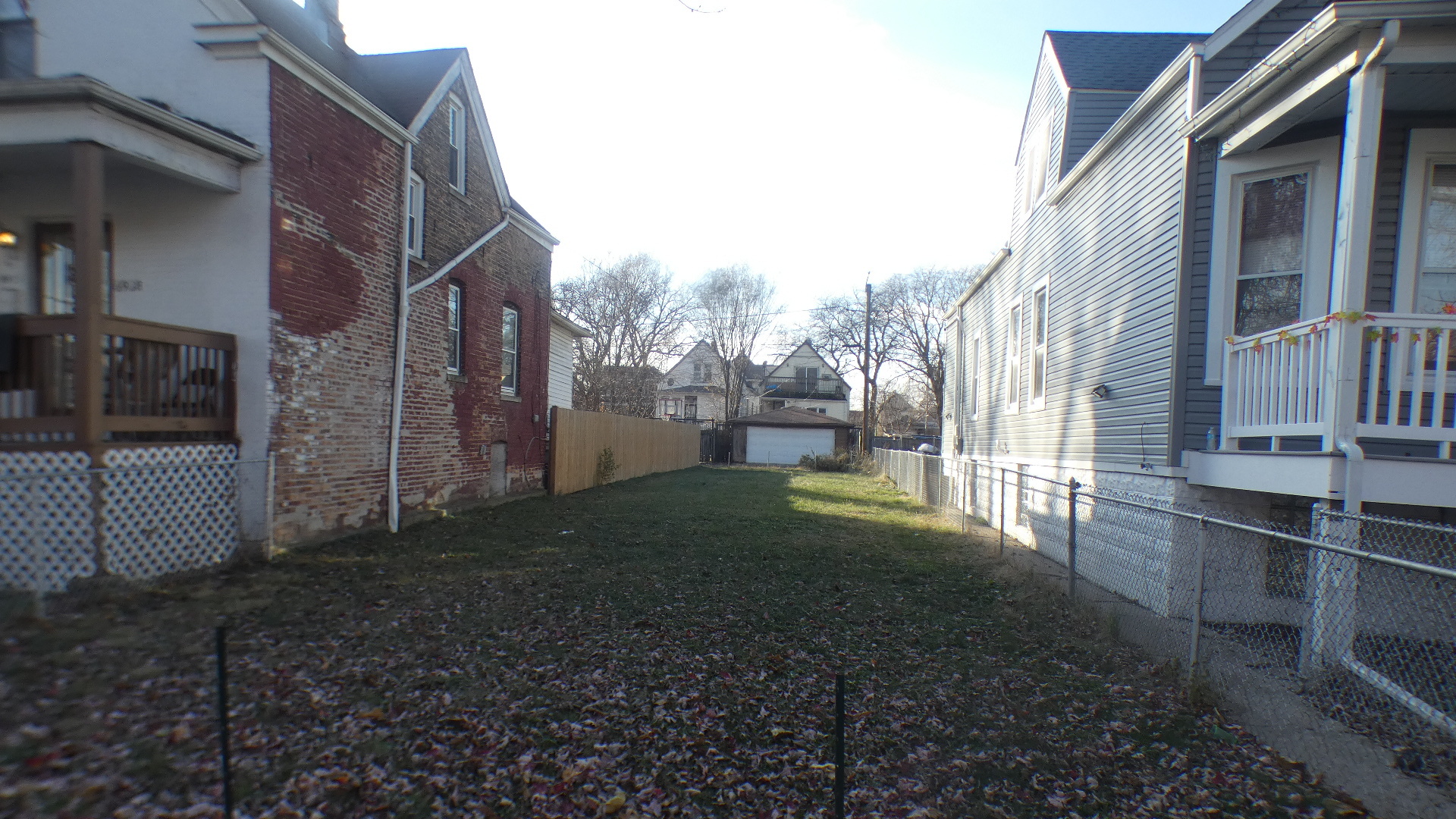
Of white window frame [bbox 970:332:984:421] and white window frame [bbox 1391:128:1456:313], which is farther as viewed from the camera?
white window frame [bbox 970:332:984:421]

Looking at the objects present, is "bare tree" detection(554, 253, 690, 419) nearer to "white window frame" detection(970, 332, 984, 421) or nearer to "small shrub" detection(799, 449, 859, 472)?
"small shrub" detection(799, 449, 859, 472)

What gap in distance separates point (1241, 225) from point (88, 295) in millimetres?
10009

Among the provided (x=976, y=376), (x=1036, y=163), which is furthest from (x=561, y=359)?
(x=1036, y=163)

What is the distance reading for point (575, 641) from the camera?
17.8 ft

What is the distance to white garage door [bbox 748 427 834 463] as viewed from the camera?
36344 millimetres

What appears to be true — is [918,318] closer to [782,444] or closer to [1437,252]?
[782,444]

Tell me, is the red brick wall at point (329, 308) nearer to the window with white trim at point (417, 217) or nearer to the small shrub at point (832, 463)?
the window with white trim at point (417, 217)

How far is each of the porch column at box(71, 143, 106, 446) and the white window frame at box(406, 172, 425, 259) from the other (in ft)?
15.5

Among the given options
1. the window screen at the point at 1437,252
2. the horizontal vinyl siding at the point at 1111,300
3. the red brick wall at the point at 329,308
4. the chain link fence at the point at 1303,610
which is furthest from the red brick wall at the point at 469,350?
the window screen at the point at 1437,252

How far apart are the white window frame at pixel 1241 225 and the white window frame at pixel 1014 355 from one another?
5211 mm

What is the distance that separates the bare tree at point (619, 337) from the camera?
34.3m

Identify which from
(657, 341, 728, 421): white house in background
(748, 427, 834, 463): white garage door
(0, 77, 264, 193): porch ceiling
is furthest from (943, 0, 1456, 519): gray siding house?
(657, 341, 728, 421): white house in background

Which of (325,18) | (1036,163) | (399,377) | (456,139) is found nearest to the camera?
(399,377)

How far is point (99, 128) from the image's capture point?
6.27 m
